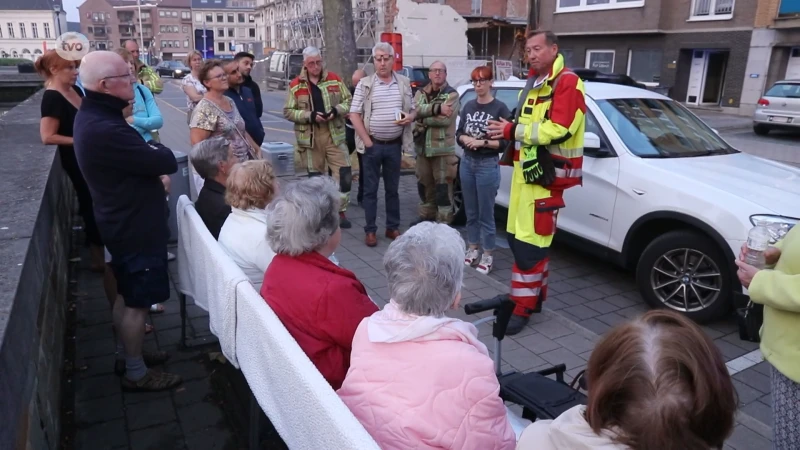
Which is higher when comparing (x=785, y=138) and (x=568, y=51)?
(x=568, y=51)

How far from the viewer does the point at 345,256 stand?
6070 millimetres

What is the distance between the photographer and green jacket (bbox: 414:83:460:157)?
6230 millimetres

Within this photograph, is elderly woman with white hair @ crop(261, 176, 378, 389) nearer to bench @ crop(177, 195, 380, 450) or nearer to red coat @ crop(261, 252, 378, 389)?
red coat @ crop(261, 252, 378, 389)

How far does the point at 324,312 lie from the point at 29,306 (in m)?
1.13

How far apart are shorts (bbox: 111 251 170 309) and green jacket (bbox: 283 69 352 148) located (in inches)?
139

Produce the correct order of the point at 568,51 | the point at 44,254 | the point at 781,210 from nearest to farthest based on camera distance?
the point at 44,254 → the point at 781,210 → the point at 568,51

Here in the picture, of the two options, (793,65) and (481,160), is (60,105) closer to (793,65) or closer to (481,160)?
(481,160)

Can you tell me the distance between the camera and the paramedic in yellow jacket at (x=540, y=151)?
396 cm

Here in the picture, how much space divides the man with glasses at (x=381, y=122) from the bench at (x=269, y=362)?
283 centimetres

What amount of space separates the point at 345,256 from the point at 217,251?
302 cm

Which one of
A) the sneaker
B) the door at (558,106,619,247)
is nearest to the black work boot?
the door at (558,106,619,247)

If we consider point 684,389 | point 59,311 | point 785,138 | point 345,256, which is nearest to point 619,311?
point 345,256

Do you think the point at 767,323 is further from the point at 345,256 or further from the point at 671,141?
the point at 345,256

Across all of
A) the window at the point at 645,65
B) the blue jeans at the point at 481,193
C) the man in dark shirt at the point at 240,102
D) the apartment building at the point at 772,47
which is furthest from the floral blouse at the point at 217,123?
the window at the point at 645,65
